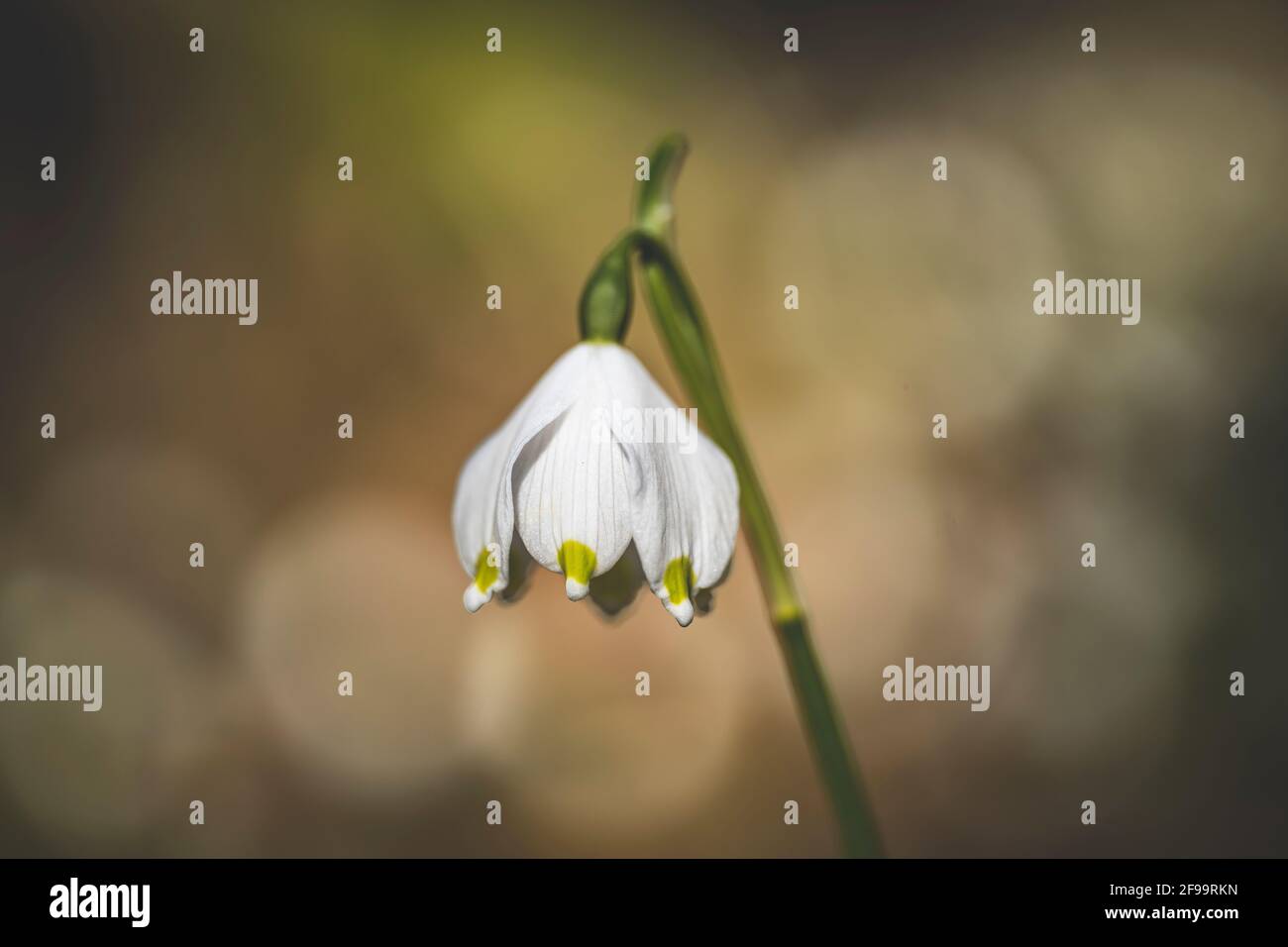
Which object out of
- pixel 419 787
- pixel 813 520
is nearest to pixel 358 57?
pixel 813 520

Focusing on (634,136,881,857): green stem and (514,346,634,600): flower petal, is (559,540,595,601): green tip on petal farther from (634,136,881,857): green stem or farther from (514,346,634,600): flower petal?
(634,136,881,857): green stem

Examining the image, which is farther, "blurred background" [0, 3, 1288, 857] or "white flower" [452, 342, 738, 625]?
"blurred background" [0, 3, 1288, 857]

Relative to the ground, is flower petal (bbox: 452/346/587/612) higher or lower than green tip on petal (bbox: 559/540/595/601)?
higher

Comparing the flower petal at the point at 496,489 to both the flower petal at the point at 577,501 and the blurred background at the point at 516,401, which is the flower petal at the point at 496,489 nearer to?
the flower petal at the point at 577,501

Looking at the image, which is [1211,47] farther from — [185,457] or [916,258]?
[185,457]

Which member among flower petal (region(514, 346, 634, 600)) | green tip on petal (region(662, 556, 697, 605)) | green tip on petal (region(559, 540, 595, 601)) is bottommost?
green tip on petal (region(662, 556, 697, 605))

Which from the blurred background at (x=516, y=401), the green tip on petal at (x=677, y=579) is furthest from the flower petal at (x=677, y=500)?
the blurred background at (x=516, y=401)

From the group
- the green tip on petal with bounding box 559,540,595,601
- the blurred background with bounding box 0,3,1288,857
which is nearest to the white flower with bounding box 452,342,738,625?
the green tip on petal with bounding box 559,540,595,601
